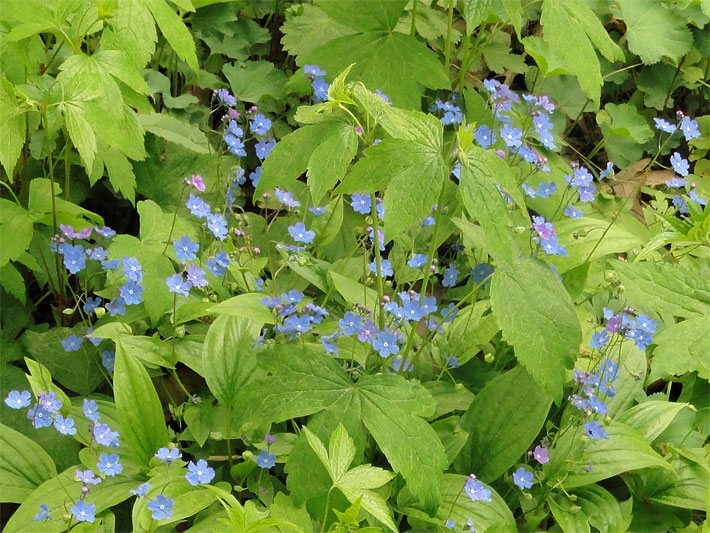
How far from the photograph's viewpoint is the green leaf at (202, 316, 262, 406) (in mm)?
1981

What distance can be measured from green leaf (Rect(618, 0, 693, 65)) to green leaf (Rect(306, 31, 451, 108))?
1.06 m

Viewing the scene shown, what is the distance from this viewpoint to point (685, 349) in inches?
77.7

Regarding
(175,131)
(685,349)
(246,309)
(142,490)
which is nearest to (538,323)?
(685,349)

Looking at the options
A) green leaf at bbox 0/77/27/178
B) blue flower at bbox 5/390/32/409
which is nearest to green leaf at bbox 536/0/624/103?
green leaf at bbox 0/77/27/178

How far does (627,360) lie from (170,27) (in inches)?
59.4

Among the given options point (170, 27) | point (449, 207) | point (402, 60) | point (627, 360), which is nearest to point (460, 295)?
point (449, 207)

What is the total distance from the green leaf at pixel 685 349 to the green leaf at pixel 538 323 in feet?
0.99

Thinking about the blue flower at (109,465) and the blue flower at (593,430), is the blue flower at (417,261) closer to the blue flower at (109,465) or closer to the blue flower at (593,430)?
the blue flower at (593,430)

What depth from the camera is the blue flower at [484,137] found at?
8.13 feet

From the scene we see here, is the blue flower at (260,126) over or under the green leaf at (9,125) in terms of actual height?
under

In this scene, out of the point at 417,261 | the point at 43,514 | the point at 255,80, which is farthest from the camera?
the point at 255,80

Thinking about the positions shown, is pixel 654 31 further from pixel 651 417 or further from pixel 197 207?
pixel 197 207

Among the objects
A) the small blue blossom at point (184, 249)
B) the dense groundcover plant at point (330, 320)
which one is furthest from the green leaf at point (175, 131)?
the small blue blossom at point (184, 249)

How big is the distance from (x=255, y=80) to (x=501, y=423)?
153cm
